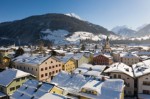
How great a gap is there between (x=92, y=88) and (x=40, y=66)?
87.8 ft

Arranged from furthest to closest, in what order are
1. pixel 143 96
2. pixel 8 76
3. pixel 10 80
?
pixel 8 76 → pixel 143 96 → pixel 10 80

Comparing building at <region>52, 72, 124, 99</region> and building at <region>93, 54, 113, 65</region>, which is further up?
building at <region>93, 54, 113, 65</region>

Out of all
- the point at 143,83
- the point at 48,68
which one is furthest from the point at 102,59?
the point at 143,83

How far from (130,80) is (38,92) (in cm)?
2927

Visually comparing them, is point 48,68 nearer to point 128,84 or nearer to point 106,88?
point 128,84

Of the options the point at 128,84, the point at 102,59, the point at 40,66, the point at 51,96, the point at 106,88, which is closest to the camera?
the point at 51,96

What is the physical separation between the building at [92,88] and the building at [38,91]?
484cm

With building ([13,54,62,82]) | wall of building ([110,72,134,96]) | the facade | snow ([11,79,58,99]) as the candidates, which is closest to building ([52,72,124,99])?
snow ([11,79,58,99])

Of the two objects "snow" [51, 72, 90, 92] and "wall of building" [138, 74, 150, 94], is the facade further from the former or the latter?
"wall of building" [138, 74, 150, 94]

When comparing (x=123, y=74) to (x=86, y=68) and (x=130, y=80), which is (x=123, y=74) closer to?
(x=130, y=80)

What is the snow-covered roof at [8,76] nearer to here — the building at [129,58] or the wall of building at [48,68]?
the wall of building at [48,68]

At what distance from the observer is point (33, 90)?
35344mm

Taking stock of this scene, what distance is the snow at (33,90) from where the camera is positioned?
1310 inches

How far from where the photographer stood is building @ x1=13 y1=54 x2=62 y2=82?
6031 cm
